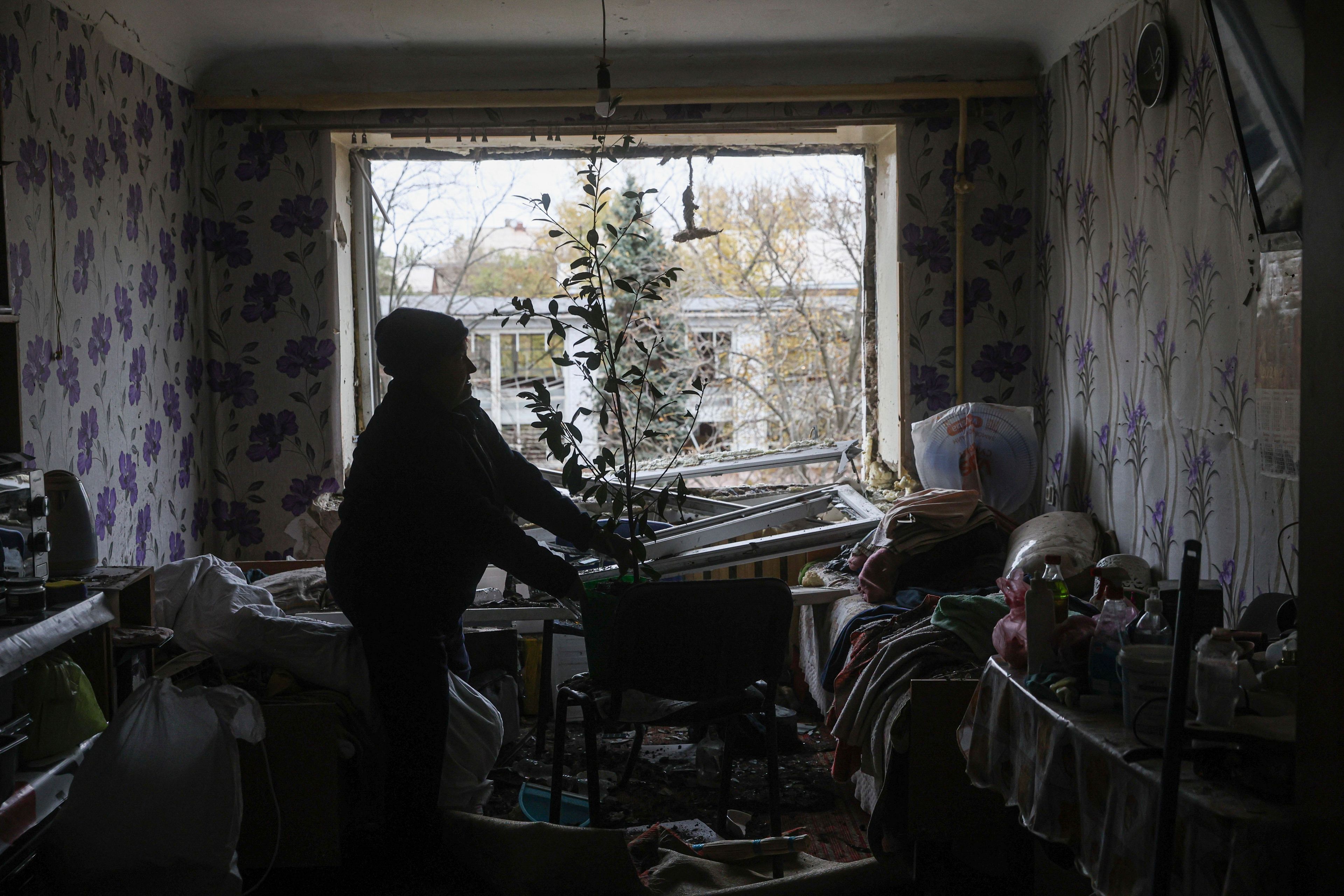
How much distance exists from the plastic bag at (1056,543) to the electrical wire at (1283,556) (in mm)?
621

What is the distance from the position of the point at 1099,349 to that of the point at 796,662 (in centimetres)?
152

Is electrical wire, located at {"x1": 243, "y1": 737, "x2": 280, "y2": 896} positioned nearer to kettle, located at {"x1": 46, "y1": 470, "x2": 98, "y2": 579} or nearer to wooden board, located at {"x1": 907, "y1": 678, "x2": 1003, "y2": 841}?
kettle, located at {"x1": 46, "y1": 470, "x2": 98, "y2": 579}

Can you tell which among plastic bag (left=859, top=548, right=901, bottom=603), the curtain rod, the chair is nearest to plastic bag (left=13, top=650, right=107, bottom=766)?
the chair

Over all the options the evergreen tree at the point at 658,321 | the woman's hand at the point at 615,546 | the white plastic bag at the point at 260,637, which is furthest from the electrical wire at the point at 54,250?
the evergreen tree at the point at 658,321

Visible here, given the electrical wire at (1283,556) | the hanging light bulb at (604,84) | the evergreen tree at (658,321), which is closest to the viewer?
the electrical wire at (1283,556)

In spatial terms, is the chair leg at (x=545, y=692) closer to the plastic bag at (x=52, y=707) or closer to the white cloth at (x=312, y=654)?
the white cloth at (x=312, y=654)

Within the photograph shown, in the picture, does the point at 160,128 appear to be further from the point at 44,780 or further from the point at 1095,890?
the point at 1095,890

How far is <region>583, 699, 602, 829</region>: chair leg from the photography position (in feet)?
7.69

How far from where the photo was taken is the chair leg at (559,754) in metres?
2.38

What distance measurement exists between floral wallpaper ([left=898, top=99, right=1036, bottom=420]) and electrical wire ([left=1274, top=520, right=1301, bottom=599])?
1.92 meters

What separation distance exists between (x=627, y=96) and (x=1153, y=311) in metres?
2.09

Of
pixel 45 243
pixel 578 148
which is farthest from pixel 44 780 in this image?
pixel 578 148

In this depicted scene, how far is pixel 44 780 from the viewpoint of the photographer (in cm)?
203

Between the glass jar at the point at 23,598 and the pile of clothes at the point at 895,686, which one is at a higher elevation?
the glass jar at the point at 23,598
